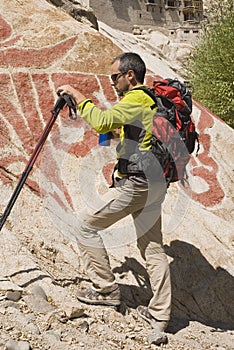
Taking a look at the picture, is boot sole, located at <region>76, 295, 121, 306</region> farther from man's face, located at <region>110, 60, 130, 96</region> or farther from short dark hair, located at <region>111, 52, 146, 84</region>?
short dark hair, located at <region>111, 52, 146, 84</region>

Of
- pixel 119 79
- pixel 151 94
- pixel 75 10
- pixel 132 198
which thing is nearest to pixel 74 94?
pixel 119 79

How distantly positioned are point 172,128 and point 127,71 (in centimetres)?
67

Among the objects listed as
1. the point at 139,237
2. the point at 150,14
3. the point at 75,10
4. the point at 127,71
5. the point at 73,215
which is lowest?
the point at 150,14

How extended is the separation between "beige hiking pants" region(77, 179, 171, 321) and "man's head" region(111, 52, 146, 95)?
91 cm

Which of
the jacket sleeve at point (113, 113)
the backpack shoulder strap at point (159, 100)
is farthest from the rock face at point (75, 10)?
the jacket sleeve at point (113, 113)

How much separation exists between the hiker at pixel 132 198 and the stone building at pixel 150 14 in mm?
47809

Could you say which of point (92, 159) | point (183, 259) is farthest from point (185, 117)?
point (92, 159)

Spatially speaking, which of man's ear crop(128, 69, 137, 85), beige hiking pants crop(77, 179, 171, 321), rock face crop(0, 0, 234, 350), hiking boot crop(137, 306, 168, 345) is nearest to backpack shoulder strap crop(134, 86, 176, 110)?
man's ear crop(128, 69, 137, 85)

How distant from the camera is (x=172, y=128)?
453 cm

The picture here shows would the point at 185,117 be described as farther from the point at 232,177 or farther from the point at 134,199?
the point at 232,177

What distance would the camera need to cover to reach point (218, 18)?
19.7 meters

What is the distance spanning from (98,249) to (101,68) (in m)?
4.42

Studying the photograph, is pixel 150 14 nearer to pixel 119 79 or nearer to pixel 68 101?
pixel 119 79

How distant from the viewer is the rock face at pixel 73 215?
451 cm
